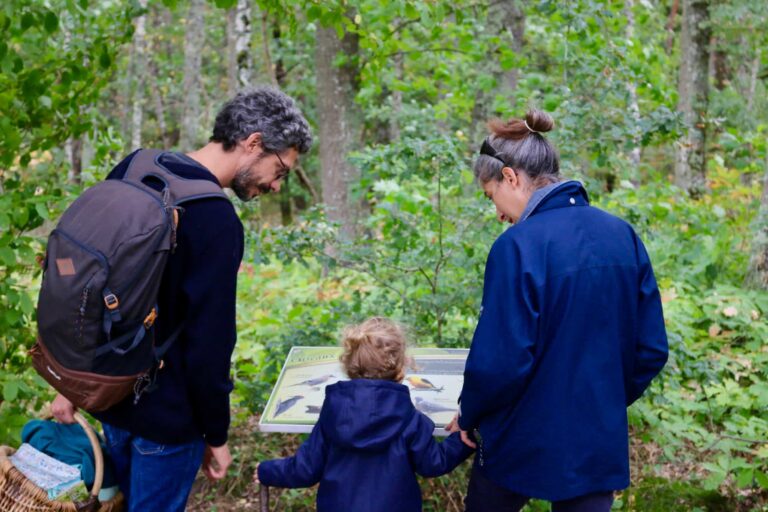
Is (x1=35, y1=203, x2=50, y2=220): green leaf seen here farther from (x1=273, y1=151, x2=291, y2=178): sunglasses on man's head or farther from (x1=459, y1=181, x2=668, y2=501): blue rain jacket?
(x1=459, y1=181, x2=668, y2=501): blue rain jacket

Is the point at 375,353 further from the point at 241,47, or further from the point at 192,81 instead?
the point at 192,81

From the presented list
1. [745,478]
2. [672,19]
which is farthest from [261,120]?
[672,19]

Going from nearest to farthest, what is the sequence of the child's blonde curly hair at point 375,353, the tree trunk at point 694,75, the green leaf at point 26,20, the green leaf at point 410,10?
the child's blonde curly hair at point 375,353 → the green leaf at point 26,20 → the green leaf at point 410,10 → the tree trunk at point 694,75

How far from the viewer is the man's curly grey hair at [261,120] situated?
2508mm

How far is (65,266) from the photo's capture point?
2.10 metres

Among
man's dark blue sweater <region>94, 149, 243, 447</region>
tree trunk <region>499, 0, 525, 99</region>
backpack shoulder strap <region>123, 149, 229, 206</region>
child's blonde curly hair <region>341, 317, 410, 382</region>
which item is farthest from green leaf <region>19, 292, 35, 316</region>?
tree trunk <region>499, 0, 525, 99</region>

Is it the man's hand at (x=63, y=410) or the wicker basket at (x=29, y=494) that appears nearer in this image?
the wicker basket at (x=29, y=494)

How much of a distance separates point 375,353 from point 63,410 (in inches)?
45.4

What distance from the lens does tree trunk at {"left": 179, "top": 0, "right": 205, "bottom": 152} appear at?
388 inches

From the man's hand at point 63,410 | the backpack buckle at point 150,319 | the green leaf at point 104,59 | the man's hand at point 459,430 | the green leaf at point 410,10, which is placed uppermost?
the green leaf at point 410,10

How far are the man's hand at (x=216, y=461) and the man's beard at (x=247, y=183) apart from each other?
0.91 metres

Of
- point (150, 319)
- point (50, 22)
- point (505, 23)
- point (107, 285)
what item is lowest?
point (150, 319)

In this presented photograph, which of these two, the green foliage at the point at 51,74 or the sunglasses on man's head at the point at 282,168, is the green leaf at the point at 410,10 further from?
the sunglasses on man's head at the point at 282,168

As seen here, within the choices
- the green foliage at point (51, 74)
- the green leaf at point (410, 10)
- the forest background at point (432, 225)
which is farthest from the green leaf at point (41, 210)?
the green leaf at point (410, 10)
